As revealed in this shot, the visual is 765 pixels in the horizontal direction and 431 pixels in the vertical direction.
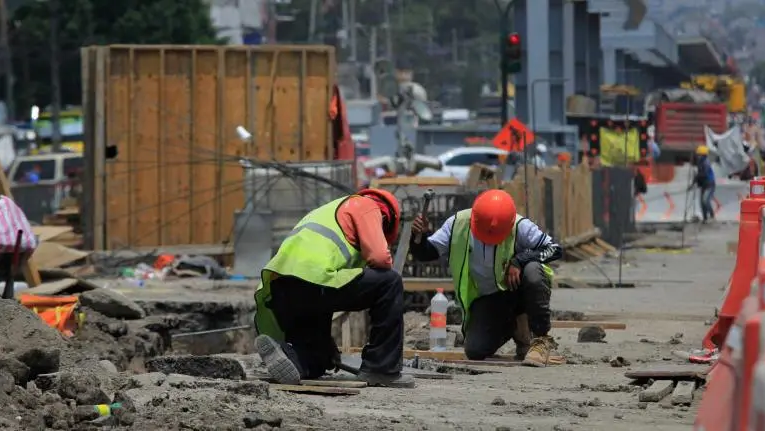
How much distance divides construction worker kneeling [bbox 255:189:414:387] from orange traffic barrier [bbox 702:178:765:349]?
73.4 inches

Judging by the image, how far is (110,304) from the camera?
15227 mm

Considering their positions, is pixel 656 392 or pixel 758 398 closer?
pixel 758 398

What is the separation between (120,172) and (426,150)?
39.7m

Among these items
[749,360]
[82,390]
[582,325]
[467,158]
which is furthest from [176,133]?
[467,158]

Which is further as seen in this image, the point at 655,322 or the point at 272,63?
the point at 272,63

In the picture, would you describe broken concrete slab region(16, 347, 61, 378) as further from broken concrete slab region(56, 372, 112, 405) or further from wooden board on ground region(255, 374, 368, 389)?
wooden board on ground region(255, 374, 368, 389)

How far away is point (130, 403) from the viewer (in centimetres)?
840

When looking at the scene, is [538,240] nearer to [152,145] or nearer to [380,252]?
[380,252]

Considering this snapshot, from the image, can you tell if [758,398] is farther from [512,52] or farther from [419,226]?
[512,52]

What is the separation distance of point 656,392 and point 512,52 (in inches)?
1038

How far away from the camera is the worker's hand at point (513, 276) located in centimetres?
1221

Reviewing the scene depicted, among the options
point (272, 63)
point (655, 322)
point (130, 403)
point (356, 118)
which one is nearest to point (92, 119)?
point (272, 63)

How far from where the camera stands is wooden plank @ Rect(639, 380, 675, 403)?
963cm

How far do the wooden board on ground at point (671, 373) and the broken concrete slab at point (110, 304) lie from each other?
5791mm
